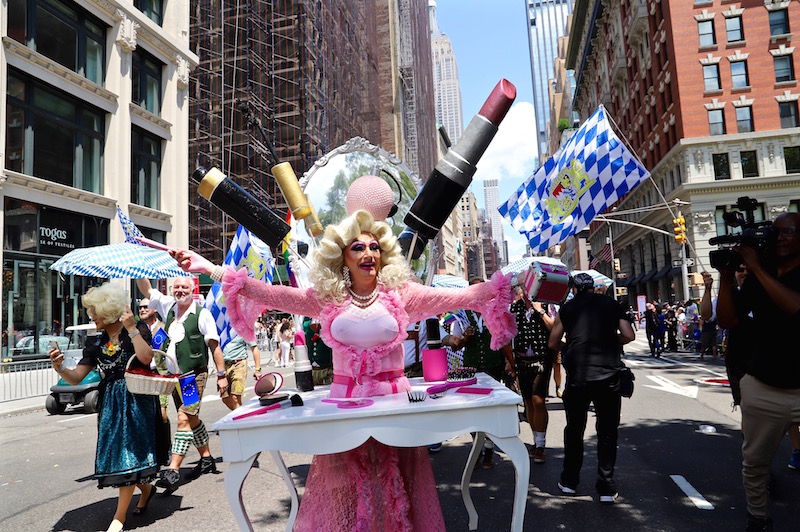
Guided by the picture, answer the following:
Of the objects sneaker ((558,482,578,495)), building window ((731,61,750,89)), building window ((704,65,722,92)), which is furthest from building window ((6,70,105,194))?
building window ((731,61,750,89))

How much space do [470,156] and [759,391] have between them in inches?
96.5

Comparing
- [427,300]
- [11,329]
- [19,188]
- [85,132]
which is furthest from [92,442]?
[85,132]

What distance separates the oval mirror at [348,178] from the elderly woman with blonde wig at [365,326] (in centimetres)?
131

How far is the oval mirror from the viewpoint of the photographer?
4289mm

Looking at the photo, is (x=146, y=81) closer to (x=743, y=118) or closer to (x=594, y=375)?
(x=594, y=375)

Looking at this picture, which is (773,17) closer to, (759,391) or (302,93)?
(302,93)

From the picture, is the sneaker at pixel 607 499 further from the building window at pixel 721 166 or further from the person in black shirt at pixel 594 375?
the building window at pixel 721 166

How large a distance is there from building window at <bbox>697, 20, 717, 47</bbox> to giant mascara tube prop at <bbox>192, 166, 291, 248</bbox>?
3314 cm

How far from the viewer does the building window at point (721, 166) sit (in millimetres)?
28062

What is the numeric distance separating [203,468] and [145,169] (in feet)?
60.1

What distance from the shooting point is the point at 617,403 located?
4512mm

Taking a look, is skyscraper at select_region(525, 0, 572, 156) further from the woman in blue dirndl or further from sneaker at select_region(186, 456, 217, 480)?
the woman in blue dirndl

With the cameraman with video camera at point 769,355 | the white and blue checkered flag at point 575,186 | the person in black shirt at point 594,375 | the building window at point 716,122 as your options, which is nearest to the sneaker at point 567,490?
the person in black shirt at point 594,375

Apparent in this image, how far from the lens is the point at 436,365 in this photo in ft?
11.3
